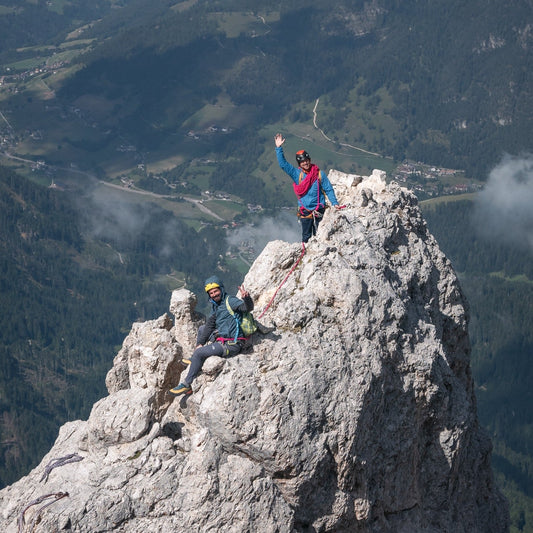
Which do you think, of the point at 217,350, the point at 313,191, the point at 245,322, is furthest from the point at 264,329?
the point at 313,191

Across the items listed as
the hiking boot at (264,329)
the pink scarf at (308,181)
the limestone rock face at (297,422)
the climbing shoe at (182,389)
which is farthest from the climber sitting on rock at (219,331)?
the pink scarf at (308,181)

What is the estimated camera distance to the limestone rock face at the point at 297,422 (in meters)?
26.6

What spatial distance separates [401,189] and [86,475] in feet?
68.8

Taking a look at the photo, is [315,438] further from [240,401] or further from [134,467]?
[134,467]

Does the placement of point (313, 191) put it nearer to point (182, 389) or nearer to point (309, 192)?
point (309, 192)

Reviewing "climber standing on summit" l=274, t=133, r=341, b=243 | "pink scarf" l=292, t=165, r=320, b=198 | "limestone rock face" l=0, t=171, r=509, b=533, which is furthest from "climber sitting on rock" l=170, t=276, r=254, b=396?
"pink scarf" l=292, t=165, r=320, b=198

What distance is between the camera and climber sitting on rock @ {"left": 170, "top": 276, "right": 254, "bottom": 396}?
93.7 ft

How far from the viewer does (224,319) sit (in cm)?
2908

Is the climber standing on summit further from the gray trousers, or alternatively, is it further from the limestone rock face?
the gray trousers

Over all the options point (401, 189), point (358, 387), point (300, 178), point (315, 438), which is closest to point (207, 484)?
point (315, 438)

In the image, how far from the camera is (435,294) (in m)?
37.8

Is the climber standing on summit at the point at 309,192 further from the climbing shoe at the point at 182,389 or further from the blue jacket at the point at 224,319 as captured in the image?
the climbing shoe at the point at 182,389

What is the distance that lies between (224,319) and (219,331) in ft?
1.53

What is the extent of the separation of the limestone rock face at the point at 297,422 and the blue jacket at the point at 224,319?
1.00 meters
